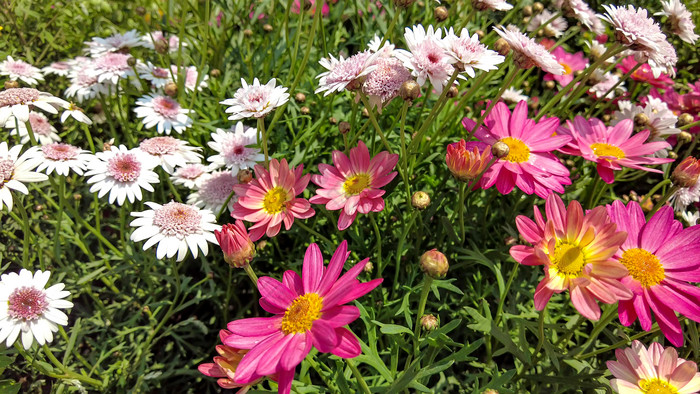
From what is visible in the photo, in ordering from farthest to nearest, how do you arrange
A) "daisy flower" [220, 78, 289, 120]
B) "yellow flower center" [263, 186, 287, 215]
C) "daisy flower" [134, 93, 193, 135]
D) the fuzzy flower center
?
"daisy flower" [134, 93, 193, 135], "yellow flower center" [263, 186, 287, 215], "daisy flower" [220, 78, 289, 120], the fuzzy flower center

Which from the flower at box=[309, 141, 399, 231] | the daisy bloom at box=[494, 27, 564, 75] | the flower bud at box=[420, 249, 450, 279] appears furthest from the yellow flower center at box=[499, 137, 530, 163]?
the flower bud at box=[420, 249, 450, 279]

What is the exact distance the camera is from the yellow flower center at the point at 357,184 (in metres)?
1.49

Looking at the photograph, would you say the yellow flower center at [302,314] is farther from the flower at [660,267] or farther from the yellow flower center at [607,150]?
the yellow flower center at [607,150]

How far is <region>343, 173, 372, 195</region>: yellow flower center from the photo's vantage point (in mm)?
1491

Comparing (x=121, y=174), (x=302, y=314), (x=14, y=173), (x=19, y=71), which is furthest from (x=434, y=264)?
(x=19, y=71)

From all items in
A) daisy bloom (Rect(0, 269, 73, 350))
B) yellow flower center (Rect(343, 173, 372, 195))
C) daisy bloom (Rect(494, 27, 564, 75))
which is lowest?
daisy bloom (Rect(0, 269, 73, 350))

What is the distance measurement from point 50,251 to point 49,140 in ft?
1.64

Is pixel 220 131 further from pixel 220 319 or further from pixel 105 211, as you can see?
pixel 105 211

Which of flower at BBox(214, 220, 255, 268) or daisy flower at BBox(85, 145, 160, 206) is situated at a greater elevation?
flower at BBox(214, 220, 255, 268)

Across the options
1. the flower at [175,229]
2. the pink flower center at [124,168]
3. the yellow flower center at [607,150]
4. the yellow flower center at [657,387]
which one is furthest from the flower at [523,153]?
the pink flower center at [124,168]

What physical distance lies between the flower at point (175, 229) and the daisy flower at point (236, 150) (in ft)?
0.85

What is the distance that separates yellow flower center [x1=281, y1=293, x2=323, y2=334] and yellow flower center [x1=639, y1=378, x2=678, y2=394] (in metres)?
0.87

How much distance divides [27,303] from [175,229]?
1.49ft

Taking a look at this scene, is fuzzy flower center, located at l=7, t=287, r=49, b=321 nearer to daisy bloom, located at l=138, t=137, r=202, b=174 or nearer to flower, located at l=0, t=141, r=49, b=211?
flower, located at l=0, t=141, r=49, b=211
